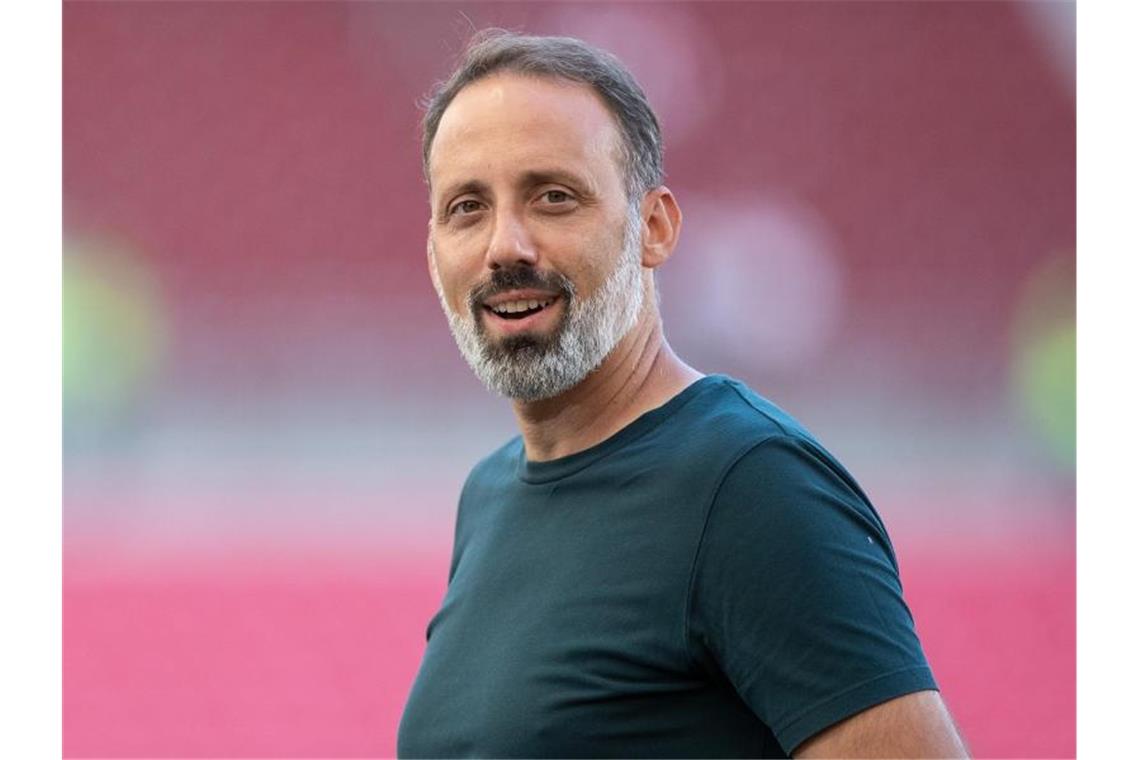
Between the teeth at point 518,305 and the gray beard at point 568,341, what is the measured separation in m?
0.02

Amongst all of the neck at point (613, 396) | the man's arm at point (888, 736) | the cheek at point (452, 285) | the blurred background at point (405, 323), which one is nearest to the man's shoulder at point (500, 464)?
the neck at point (613, 396)

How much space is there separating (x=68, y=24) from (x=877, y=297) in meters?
2.08

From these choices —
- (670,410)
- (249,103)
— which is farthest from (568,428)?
(249,103)

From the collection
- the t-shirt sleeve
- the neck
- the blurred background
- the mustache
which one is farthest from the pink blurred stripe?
the t-shirt sleeve

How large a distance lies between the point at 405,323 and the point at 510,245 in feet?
6.11

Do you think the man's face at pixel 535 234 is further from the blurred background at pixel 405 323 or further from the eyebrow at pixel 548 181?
the blurred background at pixel 405 323

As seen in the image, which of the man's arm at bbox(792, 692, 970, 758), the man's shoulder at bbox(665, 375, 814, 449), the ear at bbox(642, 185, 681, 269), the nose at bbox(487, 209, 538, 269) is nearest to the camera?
the man's arm at bbox(792, 692, 970, 758)

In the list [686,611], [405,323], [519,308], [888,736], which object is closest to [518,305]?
[519,308]

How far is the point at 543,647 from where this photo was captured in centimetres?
122

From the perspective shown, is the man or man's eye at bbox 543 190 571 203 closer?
the man

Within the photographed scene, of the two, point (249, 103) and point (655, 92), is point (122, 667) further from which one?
point (655, 92)

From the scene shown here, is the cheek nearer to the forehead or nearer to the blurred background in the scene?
the forehead

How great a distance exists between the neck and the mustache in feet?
0.30

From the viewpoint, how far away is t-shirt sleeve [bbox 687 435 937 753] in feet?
3.47
